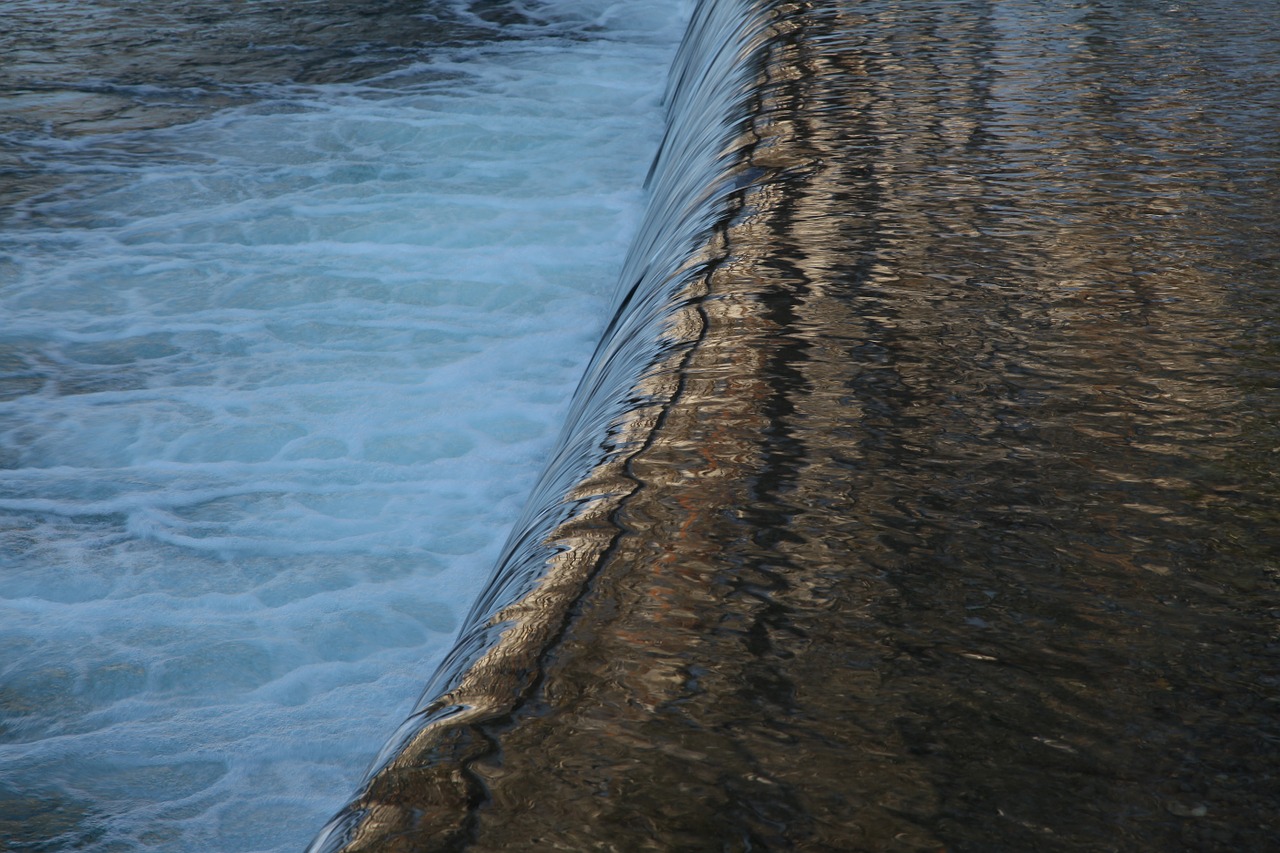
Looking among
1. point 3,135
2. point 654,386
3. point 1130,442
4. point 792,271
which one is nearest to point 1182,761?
point 1130,442

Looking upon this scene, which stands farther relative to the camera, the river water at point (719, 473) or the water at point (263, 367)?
the water at point (263, 367)

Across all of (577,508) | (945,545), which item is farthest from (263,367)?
(945,545)

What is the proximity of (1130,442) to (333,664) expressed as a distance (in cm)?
200

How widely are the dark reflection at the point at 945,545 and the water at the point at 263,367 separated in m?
1.41

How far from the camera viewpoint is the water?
242cm

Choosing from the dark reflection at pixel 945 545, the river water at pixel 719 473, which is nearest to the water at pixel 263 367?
the river water at pixel 719 473

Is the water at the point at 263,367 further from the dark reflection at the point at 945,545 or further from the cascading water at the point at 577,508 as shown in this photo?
the dark reflection at the point at 945,545

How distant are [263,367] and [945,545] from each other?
3.42 meters

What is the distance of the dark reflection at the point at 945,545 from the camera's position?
32.3 inches

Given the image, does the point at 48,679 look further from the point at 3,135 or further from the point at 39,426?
the point at 3,135

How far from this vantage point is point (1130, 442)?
1271mm

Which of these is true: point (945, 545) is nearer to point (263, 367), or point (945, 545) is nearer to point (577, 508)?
point (577, 508)

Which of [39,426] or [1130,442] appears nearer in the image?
[1130,442]

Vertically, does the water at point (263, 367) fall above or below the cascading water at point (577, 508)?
below
